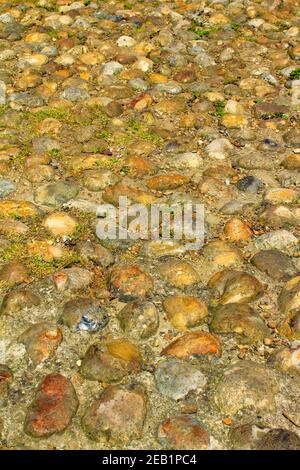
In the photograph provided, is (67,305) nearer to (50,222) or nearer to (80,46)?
(50,222)

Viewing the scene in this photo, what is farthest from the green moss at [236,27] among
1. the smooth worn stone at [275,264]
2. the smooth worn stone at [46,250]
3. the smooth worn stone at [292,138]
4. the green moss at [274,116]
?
the smooth worn stone at [46,250]

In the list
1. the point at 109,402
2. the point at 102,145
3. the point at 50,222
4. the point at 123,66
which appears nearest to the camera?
the point at 109,402

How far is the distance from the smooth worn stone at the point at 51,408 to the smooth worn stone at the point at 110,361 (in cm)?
17

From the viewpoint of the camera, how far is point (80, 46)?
8500 millimetres

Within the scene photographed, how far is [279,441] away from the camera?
320cm

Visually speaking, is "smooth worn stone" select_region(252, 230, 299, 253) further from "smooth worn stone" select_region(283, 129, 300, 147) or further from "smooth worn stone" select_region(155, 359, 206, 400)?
"smooth worn stone" select_region(283, 129, 300, 147)

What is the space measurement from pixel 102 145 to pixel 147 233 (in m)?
1.67

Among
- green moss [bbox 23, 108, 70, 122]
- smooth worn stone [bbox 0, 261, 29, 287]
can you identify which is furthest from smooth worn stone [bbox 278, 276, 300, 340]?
green moss [bbox 23, 108, 70, 122]

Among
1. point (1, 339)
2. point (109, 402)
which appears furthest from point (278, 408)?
point (1, 339)

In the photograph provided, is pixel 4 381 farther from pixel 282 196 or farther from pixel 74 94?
pixel 74 94

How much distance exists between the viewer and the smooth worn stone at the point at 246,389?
3.43 metres

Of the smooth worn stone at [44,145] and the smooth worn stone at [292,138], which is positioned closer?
the smooth worn stone at [44,145]

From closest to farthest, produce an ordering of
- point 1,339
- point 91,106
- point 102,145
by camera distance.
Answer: point 1,339
point 102,145
point 91,106

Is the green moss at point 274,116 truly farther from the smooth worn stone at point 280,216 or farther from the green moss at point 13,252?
the green moss at point 13,252
